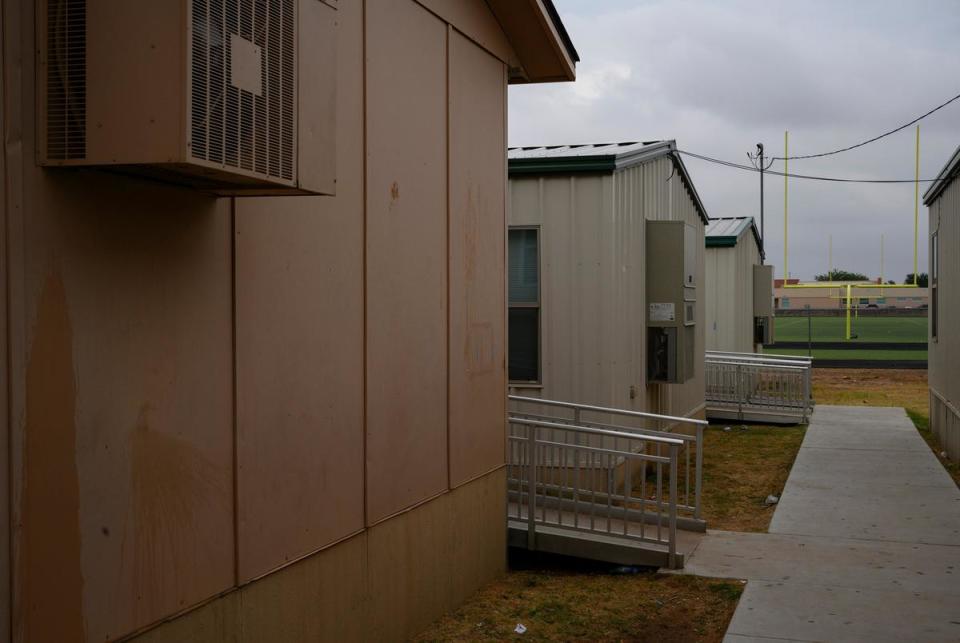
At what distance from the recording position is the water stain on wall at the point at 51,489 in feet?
10.5

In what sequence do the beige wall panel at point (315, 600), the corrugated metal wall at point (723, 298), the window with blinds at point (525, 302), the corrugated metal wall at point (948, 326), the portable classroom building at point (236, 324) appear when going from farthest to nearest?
the corrugated metal wall at point (723, 298) → the corrugated metal wall at point (948, 326) → the window with blinds at point (525, 302) → the beige wall panel at point (315, 600) → the portable classroom building at point (236, 324)

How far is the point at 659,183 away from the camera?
12891mm

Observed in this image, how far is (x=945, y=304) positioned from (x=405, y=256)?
1078 cm

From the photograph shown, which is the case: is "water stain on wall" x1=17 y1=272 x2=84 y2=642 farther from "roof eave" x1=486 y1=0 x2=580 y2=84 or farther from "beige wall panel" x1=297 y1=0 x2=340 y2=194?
"roof eave" x1=486 y1=0 x2=580 y2=84

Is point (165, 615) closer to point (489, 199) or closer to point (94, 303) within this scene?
point (94, 303)

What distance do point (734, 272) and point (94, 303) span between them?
63.4 feet

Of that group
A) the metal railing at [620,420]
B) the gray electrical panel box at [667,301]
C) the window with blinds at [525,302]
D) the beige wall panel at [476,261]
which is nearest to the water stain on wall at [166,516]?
the beige wall panel at [476,261]

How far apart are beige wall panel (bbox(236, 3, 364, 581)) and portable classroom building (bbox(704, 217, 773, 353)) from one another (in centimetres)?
1648

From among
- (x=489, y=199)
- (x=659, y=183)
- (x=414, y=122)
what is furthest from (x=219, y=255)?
(x=659, y=183)

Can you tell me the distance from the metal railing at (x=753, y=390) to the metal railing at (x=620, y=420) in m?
5.27

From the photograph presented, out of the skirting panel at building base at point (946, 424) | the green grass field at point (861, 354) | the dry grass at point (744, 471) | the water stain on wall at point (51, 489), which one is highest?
the water stain on wall at point (51, 489)

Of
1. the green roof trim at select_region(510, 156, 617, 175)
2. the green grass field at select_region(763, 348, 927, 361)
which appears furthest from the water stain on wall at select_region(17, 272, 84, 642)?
the green grass field at select_region(763, 348, 927, 361)

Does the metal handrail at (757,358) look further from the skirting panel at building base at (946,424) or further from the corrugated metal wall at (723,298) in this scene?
the skirting panel at building base at (946,424)

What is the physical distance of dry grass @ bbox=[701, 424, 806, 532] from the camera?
1012 centimetres
